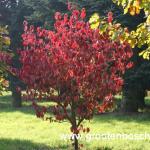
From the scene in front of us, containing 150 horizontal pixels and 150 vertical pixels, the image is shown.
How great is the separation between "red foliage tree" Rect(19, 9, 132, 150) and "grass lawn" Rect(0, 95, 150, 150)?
3.05 m

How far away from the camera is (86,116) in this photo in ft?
39.2

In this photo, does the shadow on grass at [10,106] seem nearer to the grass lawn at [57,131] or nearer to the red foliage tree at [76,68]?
the grass lawn at [57,131]

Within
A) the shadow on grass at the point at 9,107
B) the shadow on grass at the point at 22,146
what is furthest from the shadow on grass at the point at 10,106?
the shadow on grass at the point at 22,146

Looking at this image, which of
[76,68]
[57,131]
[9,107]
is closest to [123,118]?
[57,131]

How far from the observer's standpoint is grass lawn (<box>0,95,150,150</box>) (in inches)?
584

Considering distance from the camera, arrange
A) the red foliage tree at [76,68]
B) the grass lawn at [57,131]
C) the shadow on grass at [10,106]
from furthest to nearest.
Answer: the shadow on grass at [10,106] < the grass lawn at [57,131] < the red foliage tree at [76,68]

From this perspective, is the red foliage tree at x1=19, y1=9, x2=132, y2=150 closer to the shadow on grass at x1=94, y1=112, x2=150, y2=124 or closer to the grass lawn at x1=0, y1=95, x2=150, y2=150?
the grass lawn at x1=0, y1=95, x2=150, y2=150

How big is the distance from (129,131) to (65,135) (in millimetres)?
2718

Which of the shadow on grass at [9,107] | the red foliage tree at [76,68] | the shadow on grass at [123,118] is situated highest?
the red foliage tree at [76,68]

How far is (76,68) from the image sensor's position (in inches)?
451

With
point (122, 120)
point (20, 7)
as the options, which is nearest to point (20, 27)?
point (20, 7)

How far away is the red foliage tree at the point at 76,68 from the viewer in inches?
452

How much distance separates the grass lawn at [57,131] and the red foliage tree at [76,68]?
10.0 feet

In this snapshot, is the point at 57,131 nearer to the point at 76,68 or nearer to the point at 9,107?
the point at 76,68
